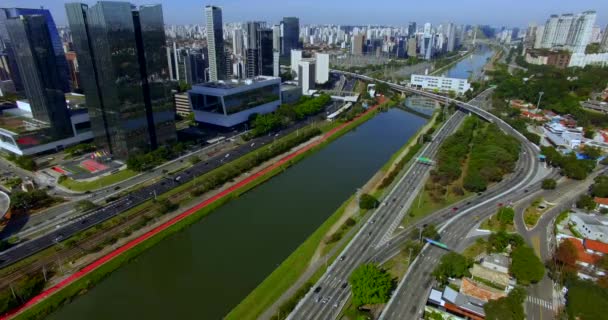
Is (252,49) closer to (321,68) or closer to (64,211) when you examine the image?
(321,68)

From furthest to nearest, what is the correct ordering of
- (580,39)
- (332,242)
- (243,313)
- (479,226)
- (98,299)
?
1. (580,39)
2. (479,226)
3. (332,242)
4. (98,299)
5. (243,313)

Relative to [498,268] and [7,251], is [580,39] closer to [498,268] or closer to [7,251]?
[498,268]

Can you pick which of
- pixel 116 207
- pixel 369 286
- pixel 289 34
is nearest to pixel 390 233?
pixel 369 286

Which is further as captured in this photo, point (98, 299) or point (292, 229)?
point (292, 229)

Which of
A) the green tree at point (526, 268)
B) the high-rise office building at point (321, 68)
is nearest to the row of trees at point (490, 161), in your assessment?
Answer: the green tree at point (526, 268)

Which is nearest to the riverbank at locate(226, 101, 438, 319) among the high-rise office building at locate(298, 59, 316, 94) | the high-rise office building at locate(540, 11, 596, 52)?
the high-rise office building at locate(298, 59, 316, 94)

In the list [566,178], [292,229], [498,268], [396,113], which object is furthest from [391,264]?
[396,113]
